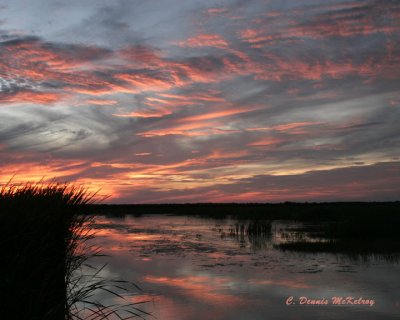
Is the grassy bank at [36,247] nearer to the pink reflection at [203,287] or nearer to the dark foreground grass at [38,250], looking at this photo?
the dark foreground grass at [38,250]

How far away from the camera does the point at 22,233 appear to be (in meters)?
5.79

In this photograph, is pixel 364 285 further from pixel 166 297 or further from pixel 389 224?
→ pixel 389 224

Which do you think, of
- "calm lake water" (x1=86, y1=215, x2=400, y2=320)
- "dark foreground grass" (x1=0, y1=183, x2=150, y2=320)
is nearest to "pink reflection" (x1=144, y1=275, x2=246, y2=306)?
"calm lake water" (x1=86, y1=215, x2=400, y2=320)

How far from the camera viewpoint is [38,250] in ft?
20.4

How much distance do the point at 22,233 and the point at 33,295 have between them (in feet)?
2.68

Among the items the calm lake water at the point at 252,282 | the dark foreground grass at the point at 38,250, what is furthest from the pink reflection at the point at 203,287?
the dark foreground grass at the point at 38,250

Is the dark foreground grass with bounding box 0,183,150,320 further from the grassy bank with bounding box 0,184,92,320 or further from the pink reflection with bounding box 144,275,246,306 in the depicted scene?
the pink reflection with bounding box 144,275,246,306

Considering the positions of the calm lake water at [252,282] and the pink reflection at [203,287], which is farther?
the pink reflection at [203,287]

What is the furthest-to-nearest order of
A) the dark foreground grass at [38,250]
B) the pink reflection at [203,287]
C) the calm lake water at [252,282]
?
the pink reflection at [203,287]
the calm lake water at [252,282]
the dark foreground grass at [38,250]

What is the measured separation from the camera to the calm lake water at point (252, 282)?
35.7ft

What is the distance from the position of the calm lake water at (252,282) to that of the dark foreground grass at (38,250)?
416 centimetres

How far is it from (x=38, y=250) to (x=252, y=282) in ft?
30.4

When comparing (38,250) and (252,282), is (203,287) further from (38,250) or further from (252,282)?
(38,250)

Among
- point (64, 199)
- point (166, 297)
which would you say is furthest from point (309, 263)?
point (64, 199)
